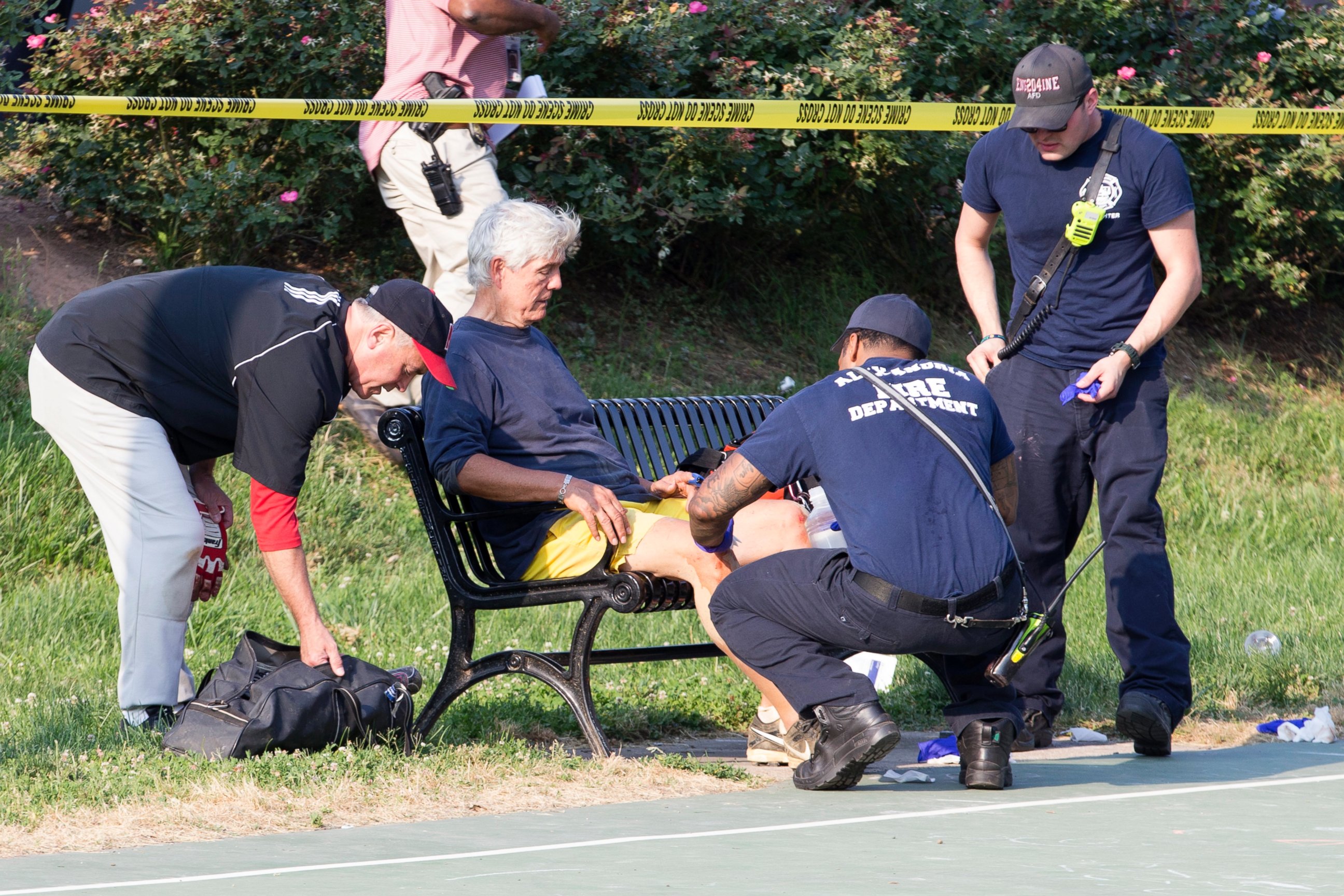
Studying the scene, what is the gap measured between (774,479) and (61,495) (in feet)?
12.4

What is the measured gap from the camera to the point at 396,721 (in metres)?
4.75

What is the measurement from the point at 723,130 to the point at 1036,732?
3.85 m

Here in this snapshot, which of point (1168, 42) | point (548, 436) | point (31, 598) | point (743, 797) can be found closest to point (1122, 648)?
point (743, 797)

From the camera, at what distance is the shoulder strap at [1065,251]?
210 inches

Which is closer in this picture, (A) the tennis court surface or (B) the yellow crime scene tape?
(A) the tennis court surface

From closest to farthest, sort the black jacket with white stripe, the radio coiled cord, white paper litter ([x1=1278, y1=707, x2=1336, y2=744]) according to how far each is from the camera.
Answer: the black jacket with white stripe < the radio coiled cord < white paper litter ([x1=1278, y1=707, x2=1336, y2=744])

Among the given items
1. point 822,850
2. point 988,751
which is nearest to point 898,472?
point 988,751

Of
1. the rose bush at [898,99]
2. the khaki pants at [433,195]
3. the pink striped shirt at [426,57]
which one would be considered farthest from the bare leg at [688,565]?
the rose bush at [898,99]

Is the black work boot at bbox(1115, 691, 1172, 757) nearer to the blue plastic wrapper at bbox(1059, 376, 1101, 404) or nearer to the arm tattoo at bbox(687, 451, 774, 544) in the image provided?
the blue plastic wrapper at bbox(1059, 376, 1101, 404)

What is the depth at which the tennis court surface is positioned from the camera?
3.53 m

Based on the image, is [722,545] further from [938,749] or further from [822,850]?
[822,850]

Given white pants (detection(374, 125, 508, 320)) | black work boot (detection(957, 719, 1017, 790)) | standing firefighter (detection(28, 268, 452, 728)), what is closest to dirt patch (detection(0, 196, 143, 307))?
white pants (detection(374, 125, 508, 320))

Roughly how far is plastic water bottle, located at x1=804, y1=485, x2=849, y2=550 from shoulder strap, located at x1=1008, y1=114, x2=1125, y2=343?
888 millimetres

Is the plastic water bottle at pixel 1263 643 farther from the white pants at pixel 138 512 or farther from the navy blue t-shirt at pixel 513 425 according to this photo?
the white pants at pixel 138 512
